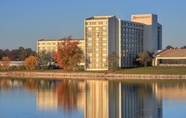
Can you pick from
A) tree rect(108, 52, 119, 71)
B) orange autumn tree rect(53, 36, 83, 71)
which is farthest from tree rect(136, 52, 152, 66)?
orange autumn tree rect(53, 36, 83, 71)

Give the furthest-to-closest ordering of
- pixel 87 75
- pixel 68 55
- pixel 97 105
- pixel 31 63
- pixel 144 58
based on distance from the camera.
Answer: pixel 31 63 < pixel 144 58 < pixel 68 55 < pixel 87 75 < pixel 97 105

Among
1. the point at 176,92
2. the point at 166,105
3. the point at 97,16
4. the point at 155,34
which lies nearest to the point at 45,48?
the point at 97,16

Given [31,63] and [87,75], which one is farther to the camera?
[31,63]

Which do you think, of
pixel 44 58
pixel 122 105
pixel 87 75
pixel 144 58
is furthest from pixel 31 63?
pixel 122 105

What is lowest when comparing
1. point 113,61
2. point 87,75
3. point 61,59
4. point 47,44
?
point 87,75

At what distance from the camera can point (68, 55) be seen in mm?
88812

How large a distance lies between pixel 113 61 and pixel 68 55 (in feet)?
33.7

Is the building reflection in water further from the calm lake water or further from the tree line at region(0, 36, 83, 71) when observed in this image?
the tree line at region(0, 36, 83, 71)

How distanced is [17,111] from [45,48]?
78.8 meters

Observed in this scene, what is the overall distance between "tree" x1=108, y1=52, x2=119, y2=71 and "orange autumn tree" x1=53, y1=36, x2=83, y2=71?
650 cm

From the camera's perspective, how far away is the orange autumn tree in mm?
86062

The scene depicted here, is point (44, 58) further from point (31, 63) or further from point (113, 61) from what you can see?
point (113, 61)

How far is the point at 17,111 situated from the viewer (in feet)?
101

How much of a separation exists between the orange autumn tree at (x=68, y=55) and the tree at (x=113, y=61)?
6.50 metres
